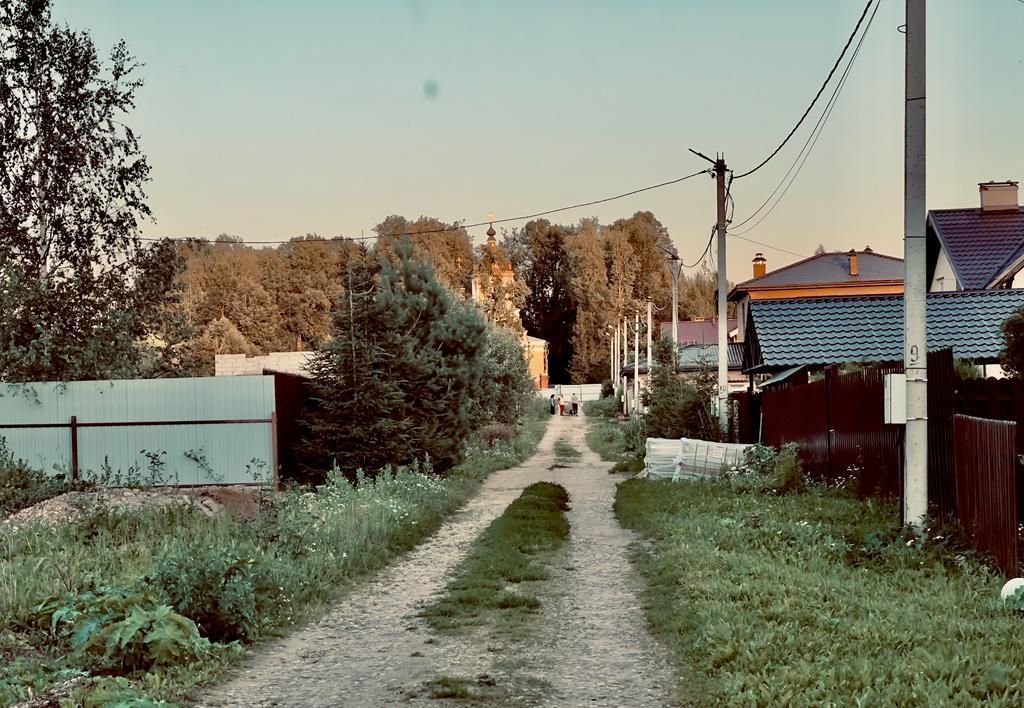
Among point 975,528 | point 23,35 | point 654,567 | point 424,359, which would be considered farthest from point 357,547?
point 23,35

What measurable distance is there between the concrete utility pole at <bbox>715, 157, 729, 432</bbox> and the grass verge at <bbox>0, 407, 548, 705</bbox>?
33.5ft

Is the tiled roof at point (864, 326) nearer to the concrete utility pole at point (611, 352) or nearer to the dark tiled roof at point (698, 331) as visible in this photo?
the concrete utility pole at point (611, 352)

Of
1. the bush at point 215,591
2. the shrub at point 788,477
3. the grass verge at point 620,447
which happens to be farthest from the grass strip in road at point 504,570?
the grass verge at point 620,447

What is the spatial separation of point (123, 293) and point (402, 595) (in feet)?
47.2

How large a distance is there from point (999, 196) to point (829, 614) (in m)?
27.3

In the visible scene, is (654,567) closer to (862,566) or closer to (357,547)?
(862,566)

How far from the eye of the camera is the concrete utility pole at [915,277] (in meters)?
9.79

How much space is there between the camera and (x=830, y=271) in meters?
63.3

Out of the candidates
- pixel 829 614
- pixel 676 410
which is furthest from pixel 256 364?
pixel 829 614

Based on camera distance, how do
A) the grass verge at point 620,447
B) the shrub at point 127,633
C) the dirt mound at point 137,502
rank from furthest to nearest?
1. the grass verge at point 620,447
2. the dirt mound at point 137,502
3. the shrub at point 127,633

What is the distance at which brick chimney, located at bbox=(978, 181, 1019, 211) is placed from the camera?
3052 cm

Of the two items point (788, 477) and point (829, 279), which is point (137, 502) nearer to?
point (788, 477)

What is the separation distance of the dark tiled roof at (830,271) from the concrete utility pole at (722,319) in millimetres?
39407

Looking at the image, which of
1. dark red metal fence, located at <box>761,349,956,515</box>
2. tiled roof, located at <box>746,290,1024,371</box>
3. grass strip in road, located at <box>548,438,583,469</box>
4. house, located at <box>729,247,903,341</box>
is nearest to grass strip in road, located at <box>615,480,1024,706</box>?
dark red metal fence, located at <box>761,349,956,515</box>
